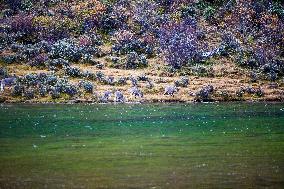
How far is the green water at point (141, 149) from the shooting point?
15.1m

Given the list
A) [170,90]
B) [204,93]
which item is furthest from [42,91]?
[204,93]

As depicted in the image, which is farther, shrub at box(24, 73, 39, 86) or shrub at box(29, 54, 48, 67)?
shrub at box(29, 54, 48, 67)

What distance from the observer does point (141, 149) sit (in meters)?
20.9

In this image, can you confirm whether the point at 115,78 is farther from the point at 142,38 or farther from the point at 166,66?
the point at 142,38

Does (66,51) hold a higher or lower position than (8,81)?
higher

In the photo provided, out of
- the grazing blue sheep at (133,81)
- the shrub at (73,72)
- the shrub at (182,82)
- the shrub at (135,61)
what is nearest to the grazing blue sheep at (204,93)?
the shrub at (182,82)

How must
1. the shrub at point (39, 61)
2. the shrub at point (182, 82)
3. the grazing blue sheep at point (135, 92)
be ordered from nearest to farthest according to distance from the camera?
the grazing blue sheep at point (135, 92)
the shrub at point (182, 82)
the shrub at point (39, 61)

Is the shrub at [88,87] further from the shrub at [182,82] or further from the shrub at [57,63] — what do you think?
the shrub at [182,82]

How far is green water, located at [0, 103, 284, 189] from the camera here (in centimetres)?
1508

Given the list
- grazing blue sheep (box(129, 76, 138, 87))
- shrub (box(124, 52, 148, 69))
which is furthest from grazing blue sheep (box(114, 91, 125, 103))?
shrub (box(124, 52, 148, 69))

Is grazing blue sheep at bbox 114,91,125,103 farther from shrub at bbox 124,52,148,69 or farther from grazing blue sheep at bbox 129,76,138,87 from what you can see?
shrub at bbox 124,52,148,69

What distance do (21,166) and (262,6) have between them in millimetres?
61784

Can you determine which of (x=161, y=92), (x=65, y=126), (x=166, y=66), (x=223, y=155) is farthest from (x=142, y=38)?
(x=223, y=155)

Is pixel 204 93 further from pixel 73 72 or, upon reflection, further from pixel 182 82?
pixel 73 72
